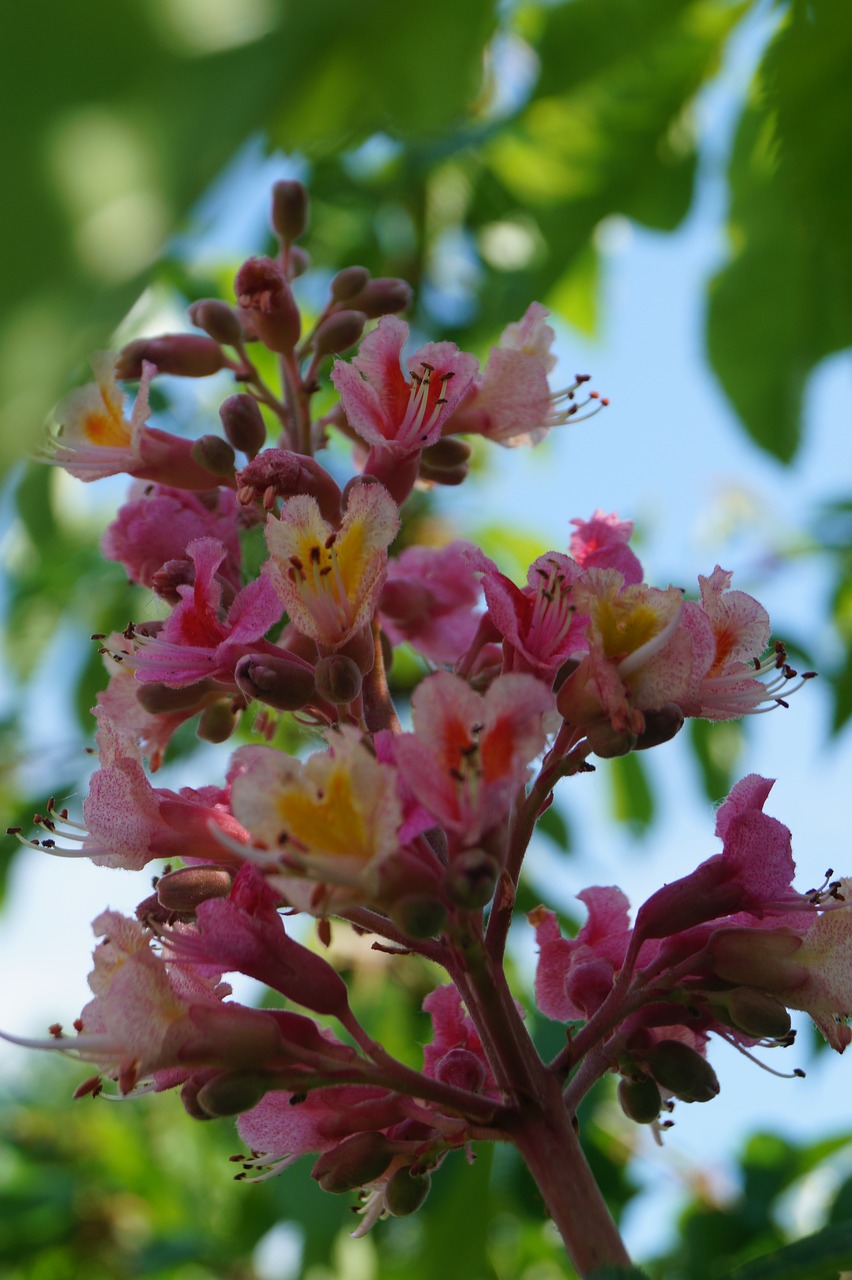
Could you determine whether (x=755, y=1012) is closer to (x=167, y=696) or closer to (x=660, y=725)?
(x=660, y=725)

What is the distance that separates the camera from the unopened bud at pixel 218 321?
1.96 m

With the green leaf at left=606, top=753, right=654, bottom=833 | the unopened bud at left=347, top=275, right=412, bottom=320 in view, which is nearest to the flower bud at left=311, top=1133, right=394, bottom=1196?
the unopened bud at left=347, top=275, right=412, bottom=320

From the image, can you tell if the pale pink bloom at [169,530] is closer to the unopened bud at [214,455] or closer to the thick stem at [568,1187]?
the unopened bud at [214,455]

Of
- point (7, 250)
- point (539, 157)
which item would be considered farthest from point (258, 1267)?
point (7, 250)

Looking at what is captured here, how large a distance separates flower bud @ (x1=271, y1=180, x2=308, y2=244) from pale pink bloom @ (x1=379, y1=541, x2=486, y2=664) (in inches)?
25.7

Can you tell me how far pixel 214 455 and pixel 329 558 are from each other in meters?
0.38

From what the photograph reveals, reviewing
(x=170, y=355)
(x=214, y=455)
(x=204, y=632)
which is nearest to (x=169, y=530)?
(x=214, y=455)

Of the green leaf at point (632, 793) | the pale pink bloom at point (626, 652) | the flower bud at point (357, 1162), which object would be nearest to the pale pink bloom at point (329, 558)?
the pale pink bloom at point (626, 652)

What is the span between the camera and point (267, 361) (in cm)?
347

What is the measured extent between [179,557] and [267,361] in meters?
1.83

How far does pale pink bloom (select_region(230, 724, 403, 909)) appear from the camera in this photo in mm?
1238

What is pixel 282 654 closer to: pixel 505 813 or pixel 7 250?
pixel 505 813

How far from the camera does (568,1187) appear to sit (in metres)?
1.32

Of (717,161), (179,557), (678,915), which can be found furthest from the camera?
(717,161)
